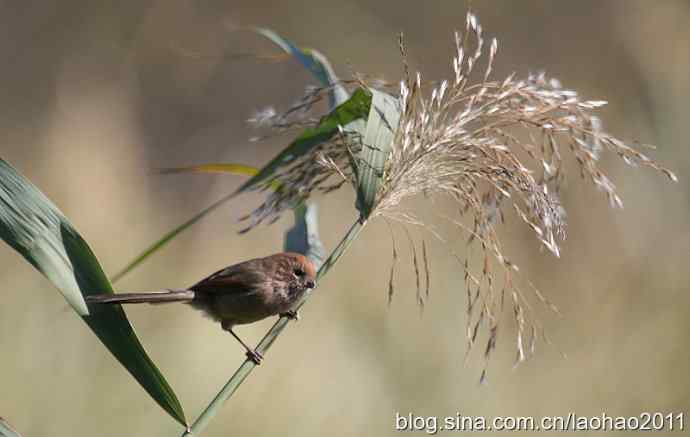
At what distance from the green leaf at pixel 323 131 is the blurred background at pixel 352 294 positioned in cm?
46

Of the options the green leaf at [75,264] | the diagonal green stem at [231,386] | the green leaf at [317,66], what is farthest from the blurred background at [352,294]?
the green leaf at [75,264]

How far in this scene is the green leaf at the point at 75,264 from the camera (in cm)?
105

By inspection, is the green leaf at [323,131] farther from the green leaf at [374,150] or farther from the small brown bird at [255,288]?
the small brown bird at [255,288]

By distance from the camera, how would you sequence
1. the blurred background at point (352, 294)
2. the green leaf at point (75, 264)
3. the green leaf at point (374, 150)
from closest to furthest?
the green leaf at point (75, 264) → the green leaf at point (374, 150) → the blurred background at point (352, 294)

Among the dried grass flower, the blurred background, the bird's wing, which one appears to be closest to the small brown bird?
the bird's wing

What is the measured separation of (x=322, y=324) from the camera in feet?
8.04

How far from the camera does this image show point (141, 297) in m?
1.23

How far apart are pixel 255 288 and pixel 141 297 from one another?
498 millimetres

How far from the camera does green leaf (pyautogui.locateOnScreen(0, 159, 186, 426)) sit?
1.05 meters

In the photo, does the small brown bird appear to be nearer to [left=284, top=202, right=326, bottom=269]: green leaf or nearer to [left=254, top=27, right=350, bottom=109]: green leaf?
[left=284, top=202, right=326, bottom=269]: green leaf

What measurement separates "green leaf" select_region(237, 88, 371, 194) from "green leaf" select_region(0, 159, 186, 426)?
1.02 ft

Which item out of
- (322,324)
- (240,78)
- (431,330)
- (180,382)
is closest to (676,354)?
(431,330)

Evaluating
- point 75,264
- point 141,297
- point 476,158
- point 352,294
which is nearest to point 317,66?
point 476,158

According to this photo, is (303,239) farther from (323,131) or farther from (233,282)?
(323,131)
